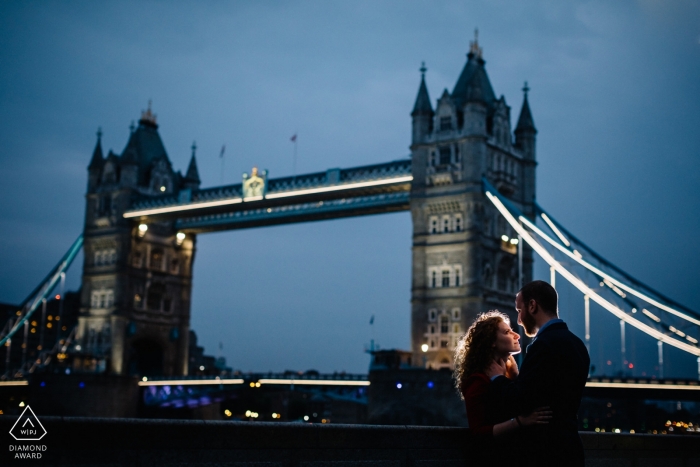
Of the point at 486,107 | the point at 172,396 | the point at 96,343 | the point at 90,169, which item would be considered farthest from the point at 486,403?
the point at 90,169

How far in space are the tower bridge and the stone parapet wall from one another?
3628cm

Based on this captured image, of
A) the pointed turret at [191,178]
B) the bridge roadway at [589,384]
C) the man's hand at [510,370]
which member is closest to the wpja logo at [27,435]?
the man's hand at [510,370]

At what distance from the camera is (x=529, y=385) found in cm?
525

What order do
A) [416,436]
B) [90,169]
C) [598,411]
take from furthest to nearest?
1. [598,411]
2. [90,169]
3. [416,436]

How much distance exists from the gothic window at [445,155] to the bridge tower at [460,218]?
Result: 0.05 metres

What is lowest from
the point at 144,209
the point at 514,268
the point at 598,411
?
the point at 598,411

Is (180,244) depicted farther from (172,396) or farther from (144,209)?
(172,396)

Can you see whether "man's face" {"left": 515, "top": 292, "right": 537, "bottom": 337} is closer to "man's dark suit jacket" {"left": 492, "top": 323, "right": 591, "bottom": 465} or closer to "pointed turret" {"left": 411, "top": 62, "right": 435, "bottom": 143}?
"man's dark suit jacket" {"left": 492, "top": 323, "right": 591, "bottom": 465}

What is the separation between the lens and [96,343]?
63875mm

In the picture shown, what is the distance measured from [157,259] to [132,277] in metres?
2.69

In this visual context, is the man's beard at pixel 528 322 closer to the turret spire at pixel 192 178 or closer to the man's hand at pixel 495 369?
the man's hand at pixel 495 369

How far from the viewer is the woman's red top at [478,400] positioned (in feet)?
17.8

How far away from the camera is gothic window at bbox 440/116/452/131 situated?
50.0 metres

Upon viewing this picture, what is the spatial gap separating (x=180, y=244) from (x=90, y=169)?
29.7ft
